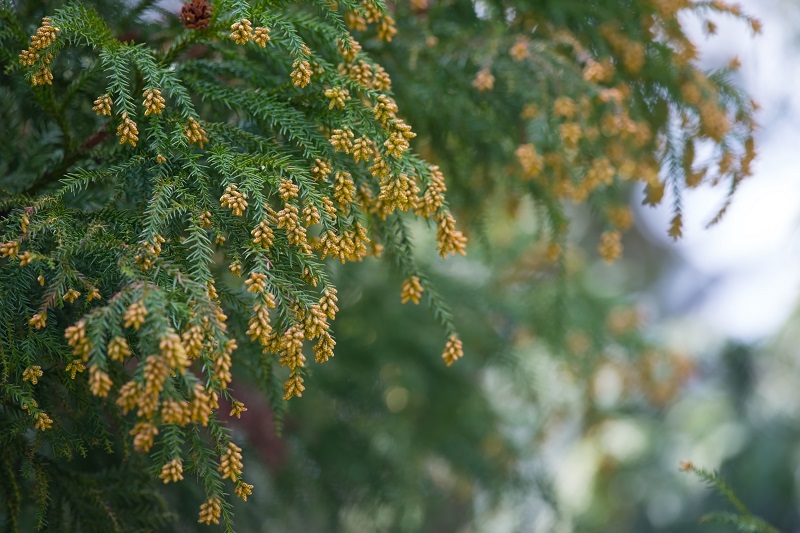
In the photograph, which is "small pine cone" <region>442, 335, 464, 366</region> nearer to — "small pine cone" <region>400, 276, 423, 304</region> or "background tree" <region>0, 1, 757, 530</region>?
"background tree" <region>0, 1, 757, 530</region>

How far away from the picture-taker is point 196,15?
5.12 ft

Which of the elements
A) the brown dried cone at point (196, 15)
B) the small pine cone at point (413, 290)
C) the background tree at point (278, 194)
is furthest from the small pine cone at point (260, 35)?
the small pine cone at point (413, 290)

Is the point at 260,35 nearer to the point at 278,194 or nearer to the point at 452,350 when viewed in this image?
the point at 278,194

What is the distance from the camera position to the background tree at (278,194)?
133 centimetres

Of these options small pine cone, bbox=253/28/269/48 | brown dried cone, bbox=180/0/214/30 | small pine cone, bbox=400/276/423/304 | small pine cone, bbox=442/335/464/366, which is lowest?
small pine cone, bbox=442/335/464/366

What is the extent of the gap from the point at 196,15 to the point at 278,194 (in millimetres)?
459

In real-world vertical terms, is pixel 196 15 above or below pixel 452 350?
above

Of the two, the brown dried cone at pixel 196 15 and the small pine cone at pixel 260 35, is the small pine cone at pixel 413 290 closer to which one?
the small pine cone at pixel 260 35

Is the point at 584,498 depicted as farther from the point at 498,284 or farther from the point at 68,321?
the point at 68,321

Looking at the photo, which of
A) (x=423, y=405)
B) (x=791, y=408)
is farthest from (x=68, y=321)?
(x=791, y=408)

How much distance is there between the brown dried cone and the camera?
1.56 meters

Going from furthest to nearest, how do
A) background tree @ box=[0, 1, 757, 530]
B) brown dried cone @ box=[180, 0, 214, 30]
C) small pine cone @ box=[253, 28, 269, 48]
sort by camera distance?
1. brown dried cone @ box=[180, 0, 214, 30]
2. small pine cone @ box=[253, 28, 269, 48]
3. background tree @ box=[0, 1, 757, 530]

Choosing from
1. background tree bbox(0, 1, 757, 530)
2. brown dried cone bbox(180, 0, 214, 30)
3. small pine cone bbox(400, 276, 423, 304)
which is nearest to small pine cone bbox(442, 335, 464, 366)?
background tree bbox(0, 1, 757, 530)

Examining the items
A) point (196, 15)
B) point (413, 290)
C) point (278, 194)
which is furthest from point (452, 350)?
point (196, 15)
